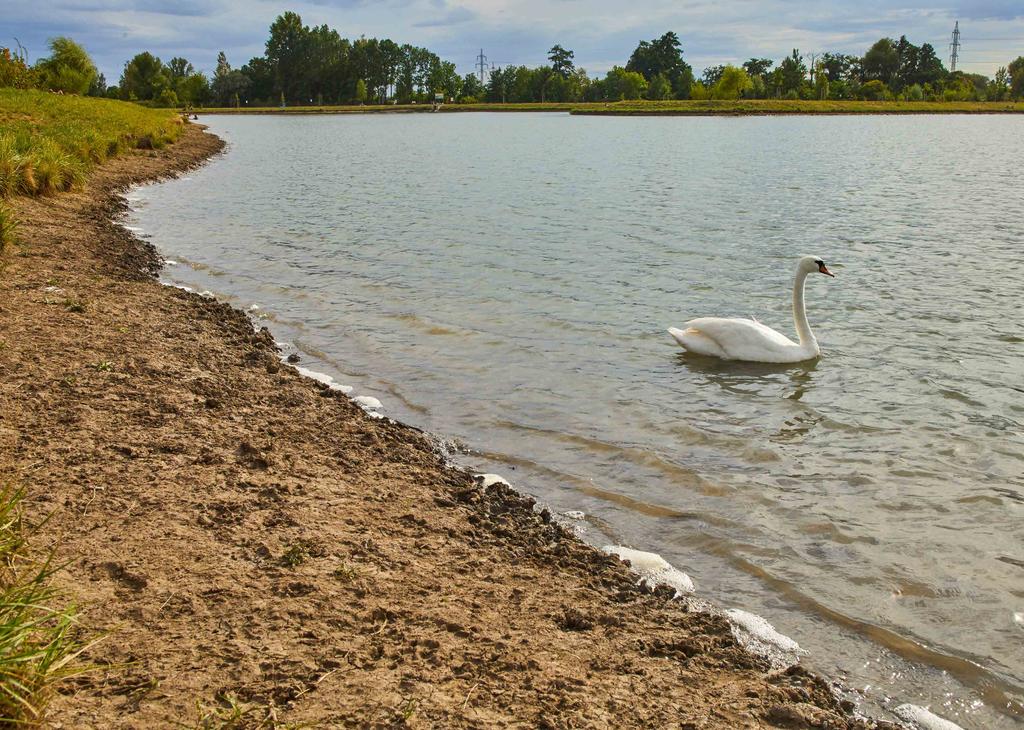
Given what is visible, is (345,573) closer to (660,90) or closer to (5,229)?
(5,229)

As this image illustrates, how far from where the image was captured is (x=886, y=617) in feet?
15.6

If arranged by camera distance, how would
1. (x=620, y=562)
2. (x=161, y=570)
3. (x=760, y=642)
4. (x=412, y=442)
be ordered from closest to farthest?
(x=161, y=570) < (x=760, y=642) < (x=620, y=562) < (x=412, y=442)

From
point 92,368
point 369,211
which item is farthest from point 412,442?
point 369,211

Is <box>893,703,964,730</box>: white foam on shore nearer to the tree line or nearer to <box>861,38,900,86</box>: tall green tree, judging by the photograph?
the tree line

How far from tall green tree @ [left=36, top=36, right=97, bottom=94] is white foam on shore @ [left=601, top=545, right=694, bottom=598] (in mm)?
54023

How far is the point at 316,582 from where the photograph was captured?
4.26m

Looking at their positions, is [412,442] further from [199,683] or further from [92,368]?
[199,683]

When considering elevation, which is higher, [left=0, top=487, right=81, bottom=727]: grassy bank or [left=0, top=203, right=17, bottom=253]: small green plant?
[left=0, top=203, right=17, bottom=253]: small green plant

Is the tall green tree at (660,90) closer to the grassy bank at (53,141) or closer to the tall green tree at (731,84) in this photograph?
the tall green tree at (731,84)

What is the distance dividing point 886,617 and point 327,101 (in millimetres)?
175649

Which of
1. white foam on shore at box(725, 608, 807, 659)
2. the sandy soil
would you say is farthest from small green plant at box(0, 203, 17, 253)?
white foam on shore at box(725, 608, 807, 659)

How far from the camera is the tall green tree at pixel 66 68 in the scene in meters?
50.4

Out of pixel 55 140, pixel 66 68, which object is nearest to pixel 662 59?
pixel 66 68

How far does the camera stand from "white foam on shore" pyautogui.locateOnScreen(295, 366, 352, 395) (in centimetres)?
849
